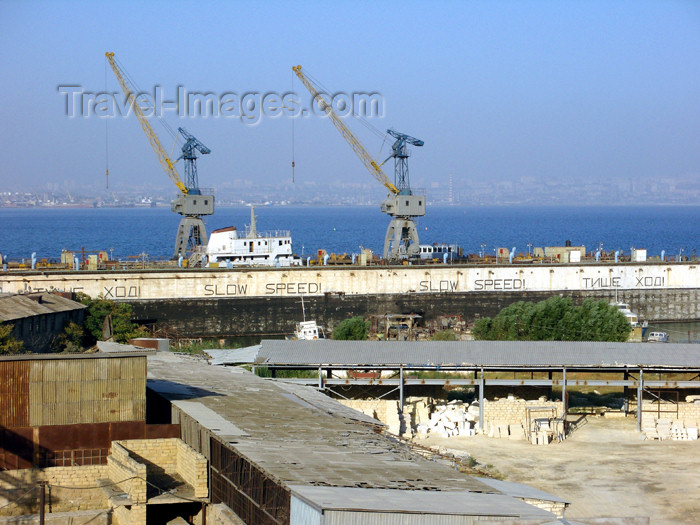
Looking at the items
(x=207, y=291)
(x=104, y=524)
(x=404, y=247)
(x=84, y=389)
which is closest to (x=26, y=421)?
(x=84, y=389)

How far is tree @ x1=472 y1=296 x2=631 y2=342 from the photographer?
56438 mm

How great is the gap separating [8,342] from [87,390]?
18090 mm

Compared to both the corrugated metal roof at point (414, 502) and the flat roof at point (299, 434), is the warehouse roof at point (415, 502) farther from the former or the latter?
the flat roof at point (299, 434)

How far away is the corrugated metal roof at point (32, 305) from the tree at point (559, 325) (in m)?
23.9

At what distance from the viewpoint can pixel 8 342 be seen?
148 feet

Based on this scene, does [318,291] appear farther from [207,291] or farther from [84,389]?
[84,389]

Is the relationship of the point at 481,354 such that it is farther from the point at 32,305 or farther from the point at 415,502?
the point at 32,305

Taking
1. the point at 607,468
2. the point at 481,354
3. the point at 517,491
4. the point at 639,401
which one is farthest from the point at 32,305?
the point at 517,491

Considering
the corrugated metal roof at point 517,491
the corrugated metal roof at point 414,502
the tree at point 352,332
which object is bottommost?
the corrugated metal roof at point 517,491

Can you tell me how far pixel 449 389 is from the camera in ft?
147

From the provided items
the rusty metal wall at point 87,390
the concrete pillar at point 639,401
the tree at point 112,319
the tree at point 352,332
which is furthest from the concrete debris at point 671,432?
the tree at point 112,319

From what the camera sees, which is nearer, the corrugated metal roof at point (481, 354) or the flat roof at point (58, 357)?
the flat roof at point (58, 357)

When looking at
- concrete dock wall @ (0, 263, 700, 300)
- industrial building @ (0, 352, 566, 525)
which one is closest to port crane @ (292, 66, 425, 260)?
concrete dock wall @ (0, 263, 700, 300)

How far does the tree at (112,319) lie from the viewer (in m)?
60.7
